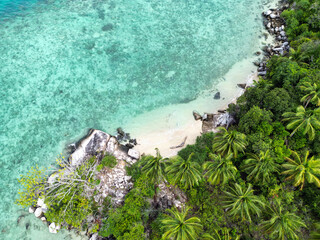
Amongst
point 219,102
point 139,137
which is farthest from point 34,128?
point 219,102

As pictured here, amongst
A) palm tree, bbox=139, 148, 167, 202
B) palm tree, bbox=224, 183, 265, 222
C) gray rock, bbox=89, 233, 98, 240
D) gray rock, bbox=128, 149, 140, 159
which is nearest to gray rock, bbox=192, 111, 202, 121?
gray rock, bbox=128, 149, 140, 159

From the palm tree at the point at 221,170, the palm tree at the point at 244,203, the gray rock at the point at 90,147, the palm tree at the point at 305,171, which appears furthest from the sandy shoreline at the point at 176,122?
the palm tree at the point at 305,171

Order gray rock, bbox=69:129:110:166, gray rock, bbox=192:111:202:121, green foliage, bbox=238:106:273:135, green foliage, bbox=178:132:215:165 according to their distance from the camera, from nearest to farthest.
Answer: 1. green foliage, bbox=238:106:273:135
2. green foliage, bbox=178:132:215:165
3. gray rock, bbox=69:129:110:166
4. gray rock, bbox=192:111:202:121

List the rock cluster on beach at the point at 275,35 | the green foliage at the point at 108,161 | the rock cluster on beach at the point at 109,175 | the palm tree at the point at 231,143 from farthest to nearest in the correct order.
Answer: the rock cluster on beach at the point at 275,35 < the green foliage at the point at 108,161 < the rock cluster on beach at the point at 109,175 < the palm tree at the point at 231,143

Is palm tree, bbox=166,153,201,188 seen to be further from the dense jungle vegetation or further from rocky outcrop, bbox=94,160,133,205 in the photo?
rocky outcrop, bbox=94,160,133,205

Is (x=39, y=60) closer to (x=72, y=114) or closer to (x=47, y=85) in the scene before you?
(x=47, y=85)

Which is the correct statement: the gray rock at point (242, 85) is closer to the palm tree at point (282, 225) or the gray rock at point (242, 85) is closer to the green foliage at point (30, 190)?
the palm tree at point (282, 225)

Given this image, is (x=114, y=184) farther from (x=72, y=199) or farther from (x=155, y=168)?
(x=155, y=168)
